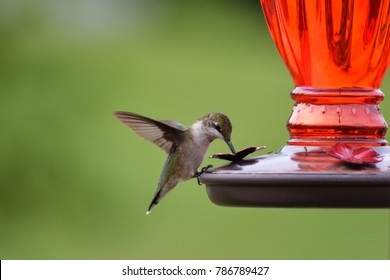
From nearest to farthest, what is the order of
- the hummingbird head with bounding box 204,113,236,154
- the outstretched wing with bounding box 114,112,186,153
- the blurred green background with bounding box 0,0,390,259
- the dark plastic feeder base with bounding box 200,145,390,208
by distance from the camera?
1. the dark plastic feeder base with bounding box 200,145,390,208
2. the hummingbird head with bounding box 204,113,236,154
3. the outstretched wing with bounding box 114,112,186,153
4. the blurred green background with bounding box 0,0,390,259

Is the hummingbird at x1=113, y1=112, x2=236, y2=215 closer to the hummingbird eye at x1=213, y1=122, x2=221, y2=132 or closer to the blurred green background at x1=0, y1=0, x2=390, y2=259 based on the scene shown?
the hummingbird eye at x1=213, y1=122, x2=221, y2=132

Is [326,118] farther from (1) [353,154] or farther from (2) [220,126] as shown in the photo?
(2) [220,126]

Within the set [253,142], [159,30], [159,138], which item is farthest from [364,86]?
[159,30]

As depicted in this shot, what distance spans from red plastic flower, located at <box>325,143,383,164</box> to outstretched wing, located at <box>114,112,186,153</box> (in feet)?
3.29

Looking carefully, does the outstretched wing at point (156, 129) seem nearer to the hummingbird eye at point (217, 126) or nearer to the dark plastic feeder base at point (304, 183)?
the hummingbird eye at point (217, 126)

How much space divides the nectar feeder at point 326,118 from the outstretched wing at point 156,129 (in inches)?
28.9

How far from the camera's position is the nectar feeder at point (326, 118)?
6.82 feet

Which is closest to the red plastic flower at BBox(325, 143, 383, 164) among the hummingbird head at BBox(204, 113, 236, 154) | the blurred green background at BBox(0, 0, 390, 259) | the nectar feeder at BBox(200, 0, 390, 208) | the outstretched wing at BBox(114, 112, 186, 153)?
the nectar feeder at BBox(200, 0, 390, 208)

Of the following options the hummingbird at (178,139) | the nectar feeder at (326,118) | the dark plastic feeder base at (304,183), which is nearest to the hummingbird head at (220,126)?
the hummingbird at (178,139)

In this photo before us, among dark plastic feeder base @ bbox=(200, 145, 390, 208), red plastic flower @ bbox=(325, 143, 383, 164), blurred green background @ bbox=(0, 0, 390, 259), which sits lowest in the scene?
blurred green background @ bbox=(0, 0, 390, 259)

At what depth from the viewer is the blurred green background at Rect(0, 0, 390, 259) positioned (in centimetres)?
780

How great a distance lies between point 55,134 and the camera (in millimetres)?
7895

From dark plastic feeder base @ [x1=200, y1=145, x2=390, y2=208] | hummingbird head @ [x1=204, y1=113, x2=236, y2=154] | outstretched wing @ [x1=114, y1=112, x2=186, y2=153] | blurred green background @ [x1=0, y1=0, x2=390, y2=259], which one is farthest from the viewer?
blurred green background @ [x1=0, y1=0, x2=390, y2=259]

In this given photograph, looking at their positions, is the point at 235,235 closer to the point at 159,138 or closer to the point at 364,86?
the point at 159,138
